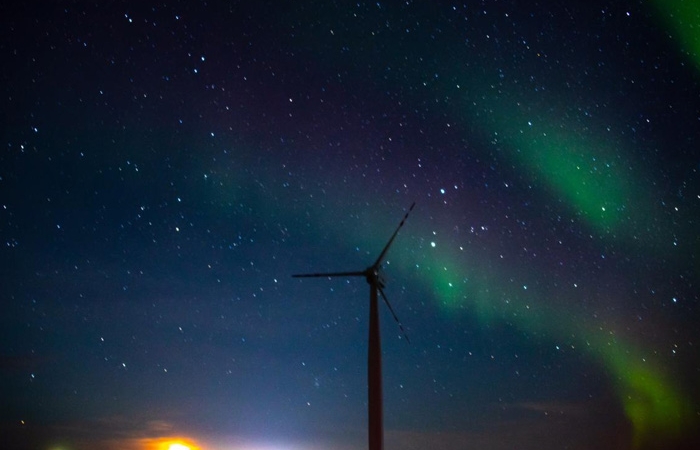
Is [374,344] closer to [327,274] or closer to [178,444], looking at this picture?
[327,274]

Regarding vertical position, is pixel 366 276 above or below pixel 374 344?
above

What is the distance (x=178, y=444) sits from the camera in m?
15.1

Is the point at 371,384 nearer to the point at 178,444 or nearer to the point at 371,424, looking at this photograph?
the point at 371,424

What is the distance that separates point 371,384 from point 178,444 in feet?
51.3

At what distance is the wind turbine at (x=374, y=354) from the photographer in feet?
96.0

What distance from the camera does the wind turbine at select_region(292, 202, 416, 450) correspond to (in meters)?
29.3

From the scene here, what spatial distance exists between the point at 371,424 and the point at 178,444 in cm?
1553

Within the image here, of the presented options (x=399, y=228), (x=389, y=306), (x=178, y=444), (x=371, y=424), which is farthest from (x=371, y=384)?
(x=178, y=444)

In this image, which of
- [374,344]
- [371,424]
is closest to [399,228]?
[374,344]

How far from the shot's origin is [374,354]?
30.7 meters

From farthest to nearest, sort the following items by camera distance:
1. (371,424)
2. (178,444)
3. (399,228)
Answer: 1. (399,228)
2. (371,424)
3. (178,444)

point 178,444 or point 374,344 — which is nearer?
point 178,444

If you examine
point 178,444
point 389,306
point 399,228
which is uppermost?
point 399,228

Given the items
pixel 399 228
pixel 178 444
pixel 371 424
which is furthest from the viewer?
pixel 399 228
